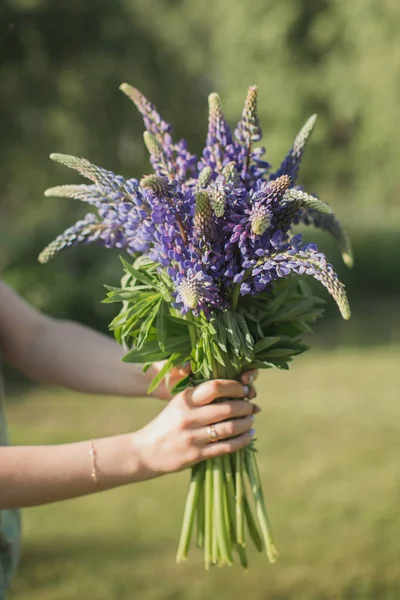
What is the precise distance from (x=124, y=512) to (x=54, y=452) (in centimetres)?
328

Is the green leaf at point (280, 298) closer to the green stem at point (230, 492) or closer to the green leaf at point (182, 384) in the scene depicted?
the green leaf at point (182, 384)

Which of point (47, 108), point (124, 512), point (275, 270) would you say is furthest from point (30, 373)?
point (47, 108)

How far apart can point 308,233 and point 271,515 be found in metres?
10.2

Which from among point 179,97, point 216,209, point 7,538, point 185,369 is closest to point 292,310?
point 185,369

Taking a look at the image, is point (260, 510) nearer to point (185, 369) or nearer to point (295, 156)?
point (185, 369)

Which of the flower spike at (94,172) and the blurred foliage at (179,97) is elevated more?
the blurred foliage at (179,97)

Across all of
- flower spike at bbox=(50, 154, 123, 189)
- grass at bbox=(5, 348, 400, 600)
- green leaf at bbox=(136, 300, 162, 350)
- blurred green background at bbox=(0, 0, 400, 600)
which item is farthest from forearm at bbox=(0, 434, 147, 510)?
grass at bbox=(5, 348, 400, 600)

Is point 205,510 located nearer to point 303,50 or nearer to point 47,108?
point 47,108

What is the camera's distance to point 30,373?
2.45m

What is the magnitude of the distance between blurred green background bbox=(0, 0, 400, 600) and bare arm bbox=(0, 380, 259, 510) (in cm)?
148

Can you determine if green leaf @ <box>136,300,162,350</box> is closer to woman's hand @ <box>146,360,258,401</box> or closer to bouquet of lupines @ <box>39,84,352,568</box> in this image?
bouquet of lupines @ <box>39,84,352,568</box>

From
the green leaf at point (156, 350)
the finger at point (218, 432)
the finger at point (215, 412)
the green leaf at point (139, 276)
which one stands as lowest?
the finger at point (218, 432)

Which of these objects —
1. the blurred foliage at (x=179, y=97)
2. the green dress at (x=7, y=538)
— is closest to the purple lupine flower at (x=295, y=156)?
the green dress at (x=7, y=538)

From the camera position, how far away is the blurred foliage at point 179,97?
1045cm
